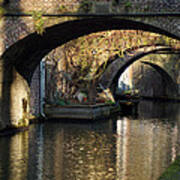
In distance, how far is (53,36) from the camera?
13.8 metres

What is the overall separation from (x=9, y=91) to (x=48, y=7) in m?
3.98

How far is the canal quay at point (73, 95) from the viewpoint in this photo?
9789 millimetres

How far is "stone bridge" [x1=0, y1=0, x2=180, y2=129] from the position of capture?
11.7 metres

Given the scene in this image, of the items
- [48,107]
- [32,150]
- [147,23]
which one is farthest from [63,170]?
[48,107]

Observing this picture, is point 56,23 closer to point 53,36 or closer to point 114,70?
point 53,36

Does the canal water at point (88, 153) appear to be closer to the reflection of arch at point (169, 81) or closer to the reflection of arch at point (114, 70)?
the reflection of arch at point (114, 70)

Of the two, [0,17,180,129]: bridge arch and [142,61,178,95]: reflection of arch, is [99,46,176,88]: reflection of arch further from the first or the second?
[0,17,180,129]: bridge arch

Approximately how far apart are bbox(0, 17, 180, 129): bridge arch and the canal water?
925 millimetres

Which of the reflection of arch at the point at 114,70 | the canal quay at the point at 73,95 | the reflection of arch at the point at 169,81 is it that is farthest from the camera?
the reflection of arch at the point at 169,81

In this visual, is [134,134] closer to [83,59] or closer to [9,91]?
[9,91]

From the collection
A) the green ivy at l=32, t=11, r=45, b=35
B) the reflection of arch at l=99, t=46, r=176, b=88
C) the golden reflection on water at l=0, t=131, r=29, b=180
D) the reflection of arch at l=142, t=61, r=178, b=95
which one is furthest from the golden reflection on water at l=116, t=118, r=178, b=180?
the reflection of arch at l=142, t=61, r=178, b=95

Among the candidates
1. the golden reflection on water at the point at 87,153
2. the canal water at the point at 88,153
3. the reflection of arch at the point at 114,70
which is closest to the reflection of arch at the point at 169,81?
the reflection of arch at the point at 114,70

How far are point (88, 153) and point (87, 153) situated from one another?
3cm

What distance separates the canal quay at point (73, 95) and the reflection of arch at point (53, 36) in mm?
34
